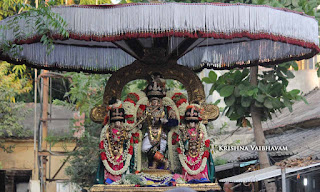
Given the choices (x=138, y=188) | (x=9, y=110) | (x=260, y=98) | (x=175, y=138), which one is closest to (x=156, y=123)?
(x=175, y=138)

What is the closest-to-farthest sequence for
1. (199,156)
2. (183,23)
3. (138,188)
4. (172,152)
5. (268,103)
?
1. (183,23)
2. (138,188)
3. (199,156)
4. (172,152)
5. (268,103)

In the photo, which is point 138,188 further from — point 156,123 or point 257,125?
point 257,125

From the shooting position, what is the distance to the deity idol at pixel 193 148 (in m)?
9.99

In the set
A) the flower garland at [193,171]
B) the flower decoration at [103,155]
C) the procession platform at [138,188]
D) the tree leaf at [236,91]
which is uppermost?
the tree leaf at [236,91]

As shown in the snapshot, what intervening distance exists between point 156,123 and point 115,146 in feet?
2.67

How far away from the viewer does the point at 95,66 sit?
36.6ft

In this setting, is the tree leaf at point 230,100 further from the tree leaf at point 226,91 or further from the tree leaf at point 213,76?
the tree leaf at point 213,76

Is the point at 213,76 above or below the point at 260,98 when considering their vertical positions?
above

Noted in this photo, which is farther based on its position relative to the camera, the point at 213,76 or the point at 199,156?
the point at 213,76

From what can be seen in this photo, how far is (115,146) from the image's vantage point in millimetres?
10016

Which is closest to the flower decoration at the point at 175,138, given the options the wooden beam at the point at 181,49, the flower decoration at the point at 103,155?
the flower decoration at the point at 103,155

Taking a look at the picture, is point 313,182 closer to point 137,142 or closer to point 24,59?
point 137,142

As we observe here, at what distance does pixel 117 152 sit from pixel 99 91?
6.15m

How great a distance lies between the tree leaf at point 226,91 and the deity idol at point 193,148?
234 cm
